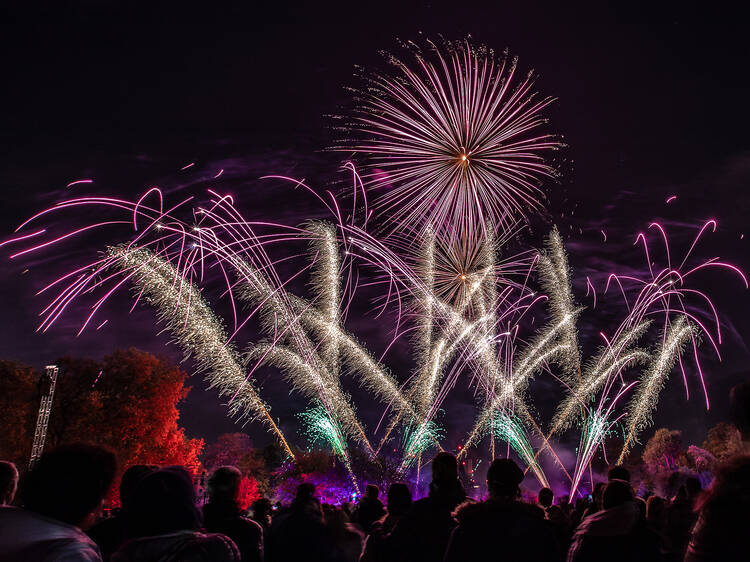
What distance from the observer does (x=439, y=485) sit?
525 cm

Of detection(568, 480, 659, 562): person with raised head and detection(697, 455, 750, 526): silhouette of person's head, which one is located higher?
detection(697, 455, 750, 526): silhouette of person's head

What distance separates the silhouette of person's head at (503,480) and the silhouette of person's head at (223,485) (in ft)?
7.78

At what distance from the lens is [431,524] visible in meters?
5.03

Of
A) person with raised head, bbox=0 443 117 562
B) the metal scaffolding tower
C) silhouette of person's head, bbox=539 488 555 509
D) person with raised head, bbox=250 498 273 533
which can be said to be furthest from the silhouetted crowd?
the metal scaffolding tower

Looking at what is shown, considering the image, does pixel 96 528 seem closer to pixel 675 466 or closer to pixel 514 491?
pixel 514 491

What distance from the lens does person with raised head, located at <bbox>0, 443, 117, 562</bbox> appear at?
2760mm

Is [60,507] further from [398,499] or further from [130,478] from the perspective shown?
[398,499]

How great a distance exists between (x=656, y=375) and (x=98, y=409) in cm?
3250

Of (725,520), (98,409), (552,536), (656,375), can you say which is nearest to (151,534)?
(552,536)

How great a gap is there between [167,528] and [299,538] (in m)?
3.04

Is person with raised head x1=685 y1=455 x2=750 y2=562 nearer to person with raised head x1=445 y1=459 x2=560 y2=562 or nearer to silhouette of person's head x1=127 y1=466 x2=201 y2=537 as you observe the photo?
person with raised head x1=445 y1=459 x2=560 y2=562

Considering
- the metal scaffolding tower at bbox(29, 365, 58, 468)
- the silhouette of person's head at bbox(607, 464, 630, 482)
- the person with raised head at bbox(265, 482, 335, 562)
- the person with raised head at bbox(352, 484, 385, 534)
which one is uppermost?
the metal scaffolding tower at bbox(29, 365, 58, 468)

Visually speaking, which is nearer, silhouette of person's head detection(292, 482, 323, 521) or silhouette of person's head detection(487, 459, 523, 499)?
silhouette of person's head detection(487, 459, 523, 499)

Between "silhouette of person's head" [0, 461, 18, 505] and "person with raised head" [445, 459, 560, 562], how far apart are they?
4165 millimetres
